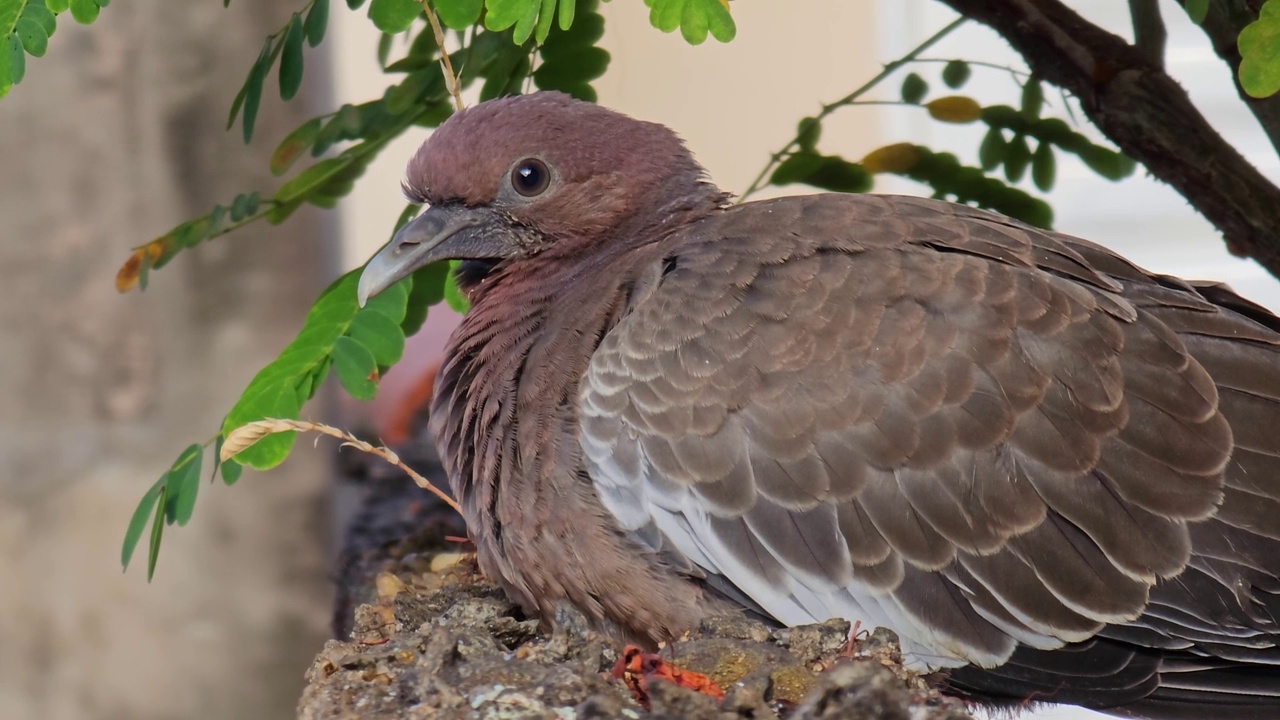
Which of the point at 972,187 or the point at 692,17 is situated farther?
the point at 972,187

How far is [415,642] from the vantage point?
126 cm

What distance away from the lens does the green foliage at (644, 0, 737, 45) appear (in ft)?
4.02

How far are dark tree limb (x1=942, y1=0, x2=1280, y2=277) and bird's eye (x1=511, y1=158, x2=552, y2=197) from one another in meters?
0.70

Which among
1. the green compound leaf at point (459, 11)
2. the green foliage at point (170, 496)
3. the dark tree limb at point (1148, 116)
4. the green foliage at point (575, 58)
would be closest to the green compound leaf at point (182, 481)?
Answer: the green foliage at point (170, 496)

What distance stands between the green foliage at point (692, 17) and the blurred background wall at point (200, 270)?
1.17m

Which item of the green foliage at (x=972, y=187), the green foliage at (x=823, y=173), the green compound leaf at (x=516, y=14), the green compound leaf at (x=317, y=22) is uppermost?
the green foliage at (x=972, y=187)

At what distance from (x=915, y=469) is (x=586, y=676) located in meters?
0.54

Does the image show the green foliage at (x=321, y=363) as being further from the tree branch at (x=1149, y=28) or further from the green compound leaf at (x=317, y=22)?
the tree branch at (x=1149, y=28)

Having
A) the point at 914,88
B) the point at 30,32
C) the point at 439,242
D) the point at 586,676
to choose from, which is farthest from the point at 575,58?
the point at 586,676

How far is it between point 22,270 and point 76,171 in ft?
0.92

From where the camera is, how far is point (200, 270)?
299 centimetres

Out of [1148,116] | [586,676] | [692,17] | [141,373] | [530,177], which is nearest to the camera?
Answer: [586,676]

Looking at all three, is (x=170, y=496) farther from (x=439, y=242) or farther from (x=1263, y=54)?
(x=1263, y=54)

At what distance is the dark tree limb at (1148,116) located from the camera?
72.6 inches
